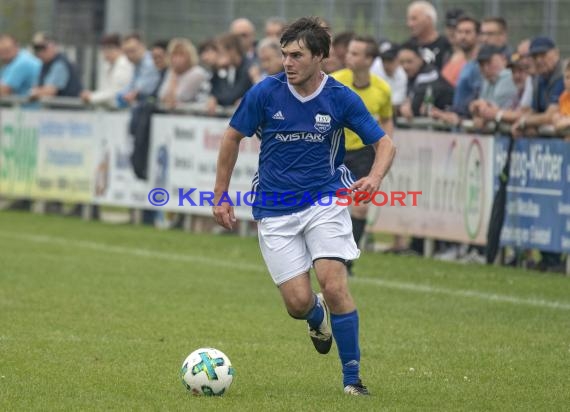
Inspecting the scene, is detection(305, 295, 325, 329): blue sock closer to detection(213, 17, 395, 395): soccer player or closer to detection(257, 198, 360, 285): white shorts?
detection(213, 17, 395, 395): soccer player

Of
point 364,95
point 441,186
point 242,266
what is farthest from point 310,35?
point 441,186

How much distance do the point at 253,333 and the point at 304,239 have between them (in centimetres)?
230

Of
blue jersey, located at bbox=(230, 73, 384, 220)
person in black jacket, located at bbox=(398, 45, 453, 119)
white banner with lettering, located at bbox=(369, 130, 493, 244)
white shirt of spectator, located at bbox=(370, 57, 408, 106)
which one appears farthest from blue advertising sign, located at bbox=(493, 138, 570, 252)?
blue jersey, located at bbox=(230, 73, 384, 220)

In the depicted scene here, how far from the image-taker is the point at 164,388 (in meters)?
8.44

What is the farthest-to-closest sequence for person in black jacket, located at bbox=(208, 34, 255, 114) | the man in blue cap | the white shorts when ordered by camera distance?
person in black jacket, located at bbox=(208, 34, 255, 114), the man in blue cap, the white shorts

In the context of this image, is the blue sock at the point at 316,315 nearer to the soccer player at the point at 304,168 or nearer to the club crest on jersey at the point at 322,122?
the soccer player at the point at 304,168

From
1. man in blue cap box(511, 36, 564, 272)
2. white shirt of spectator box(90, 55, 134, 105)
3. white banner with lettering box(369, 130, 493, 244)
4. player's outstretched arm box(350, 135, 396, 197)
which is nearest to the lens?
player's outstretched arm box(350, 135, 396, 197)

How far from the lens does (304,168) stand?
859 cm

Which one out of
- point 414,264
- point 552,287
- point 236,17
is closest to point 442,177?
point 414,264

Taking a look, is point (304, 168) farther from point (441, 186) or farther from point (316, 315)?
point (441, 186)

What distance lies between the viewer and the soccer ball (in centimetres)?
821

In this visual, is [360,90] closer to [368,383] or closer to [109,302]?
[109,302]

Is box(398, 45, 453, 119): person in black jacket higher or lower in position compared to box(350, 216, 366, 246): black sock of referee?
higher

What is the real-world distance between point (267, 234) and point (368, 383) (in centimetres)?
110
